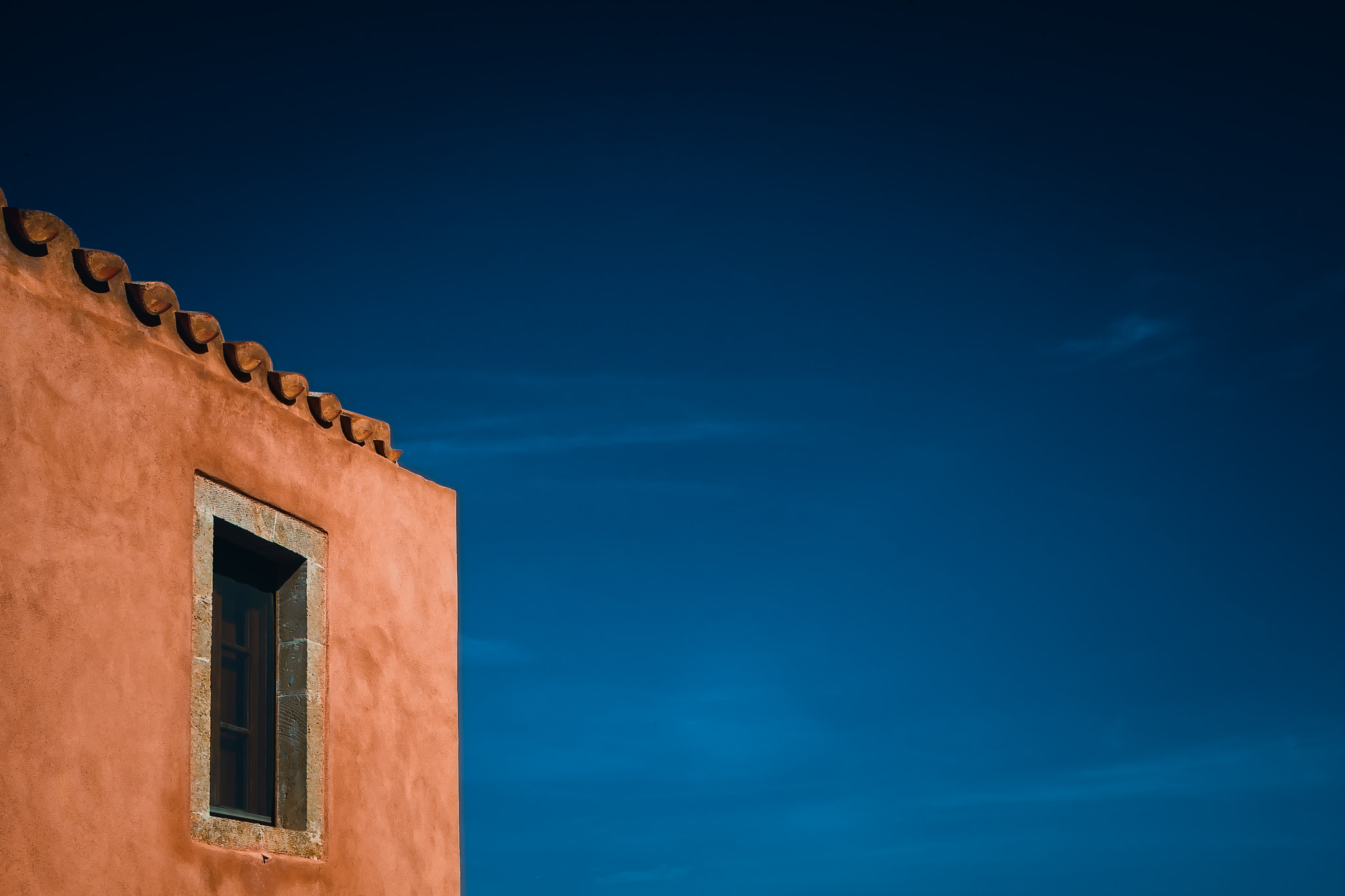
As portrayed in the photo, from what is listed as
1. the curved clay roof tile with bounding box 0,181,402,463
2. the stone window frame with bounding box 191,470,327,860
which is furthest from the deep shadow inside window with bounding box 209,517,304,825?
the curved clay roof tile with bounding box 0,181,402,463

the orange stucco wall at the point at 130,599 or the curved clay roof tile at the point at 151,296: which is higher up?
the curved clay roof tile at the point at 151,296

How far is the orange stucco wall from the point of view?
5.41m

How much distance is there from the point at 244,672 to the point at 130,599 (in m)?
1.16

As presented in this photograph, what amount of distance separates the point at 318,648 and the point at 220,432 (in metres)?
1.24

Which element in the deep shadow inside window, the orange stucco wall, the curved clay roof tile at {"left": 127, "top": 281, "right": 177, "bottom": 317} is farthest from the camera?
the deep shadow inside window

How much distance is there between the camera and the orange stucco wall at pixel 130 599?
5410mm

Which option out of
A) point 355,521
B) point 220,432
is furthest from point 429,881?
point 220,432

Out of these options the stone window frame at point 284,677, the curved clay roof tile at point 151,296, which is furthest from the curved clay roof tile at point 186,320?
the stone window frame at point 284,677

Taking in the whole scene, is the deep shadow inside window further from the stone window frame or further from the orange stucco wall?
the orange stucco wall

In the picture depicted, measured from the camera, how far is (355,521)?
7758mm

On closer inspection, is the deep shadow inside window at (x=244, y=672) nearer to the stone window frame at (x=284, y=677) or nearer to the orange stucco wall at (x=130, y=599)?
the stone window frame at (x=284, y=677)

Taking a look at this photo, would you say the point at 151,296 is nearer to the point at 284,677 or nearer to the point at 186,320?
the point at 186,320

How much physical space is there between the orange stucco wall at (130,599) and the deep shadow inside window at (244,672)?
0.89 feet

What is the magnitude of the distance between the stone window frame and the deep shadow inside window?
0.04 meters
